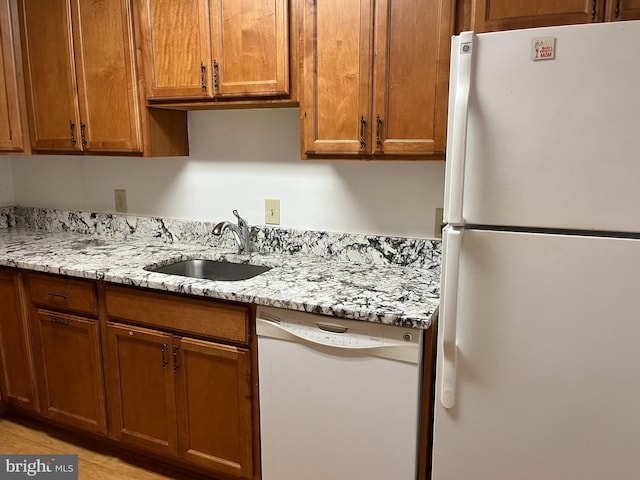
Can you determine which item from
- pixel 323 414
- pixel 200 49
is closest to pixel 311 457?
pixel 323 414

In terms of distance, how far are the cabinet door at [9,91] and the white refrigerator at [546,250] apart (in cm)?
214

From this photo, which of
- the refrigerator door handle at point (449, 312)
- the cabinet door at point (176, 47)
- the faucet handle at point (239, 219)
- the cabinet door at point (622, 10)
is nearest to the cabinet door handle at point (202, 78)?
the cabinet door at point (176, 47)

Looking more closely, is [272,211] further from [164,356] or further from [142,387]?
[142,387]

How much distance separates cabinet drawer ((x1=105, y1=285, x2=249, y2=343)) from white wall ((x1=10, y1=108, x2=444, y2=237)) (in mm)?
633

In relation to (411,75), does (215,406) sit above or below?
below

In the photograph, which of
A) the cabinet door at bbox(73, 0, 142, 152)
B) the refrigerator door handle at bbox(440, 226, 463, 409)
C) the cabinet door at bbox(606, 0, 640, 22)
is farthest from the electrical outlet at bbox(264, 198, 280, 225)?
the cabinet door at bbox(606, 0, 640, 22)

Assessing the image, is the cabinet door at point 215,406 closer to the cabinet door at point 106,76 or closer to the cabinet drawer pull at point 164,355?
the cabinet drawer pull at point 164,355

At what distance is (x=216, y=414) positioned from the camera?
72.7 inches

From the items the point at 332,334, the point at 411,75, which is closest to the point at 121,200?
the point at 332,334

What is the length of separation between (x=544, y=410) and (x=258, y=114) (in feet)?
5.36

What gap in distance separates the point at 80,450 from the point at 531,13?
2521 mm

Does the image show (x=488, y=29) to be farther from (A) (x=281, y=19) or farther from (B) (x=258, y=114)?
(B) (x=258, y=114)

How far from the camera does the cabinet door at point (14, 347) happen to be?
2199 millimetres

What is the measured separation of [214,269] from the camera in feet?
7.45
